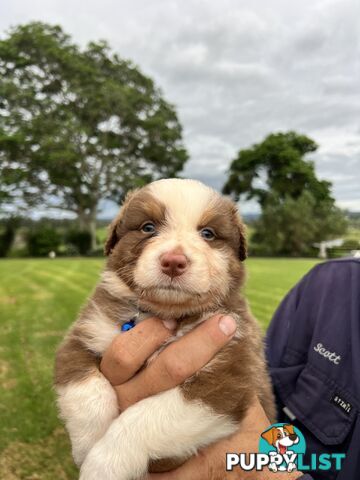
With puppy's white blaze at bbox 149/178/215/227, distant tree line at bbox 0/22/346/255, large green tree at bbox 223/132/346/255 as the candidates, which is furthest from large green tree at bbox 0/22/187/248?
puppy's white blaze at bbox 149/178/215/227

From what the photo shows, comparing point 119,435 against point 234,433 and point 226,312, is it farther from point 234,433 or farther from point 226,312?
point 226,312

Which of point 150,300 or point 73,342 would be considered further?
point 73,342

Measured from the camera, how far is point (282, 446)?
2.89 metres

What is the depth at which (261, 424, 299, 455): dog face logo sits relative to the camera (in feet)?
9.48

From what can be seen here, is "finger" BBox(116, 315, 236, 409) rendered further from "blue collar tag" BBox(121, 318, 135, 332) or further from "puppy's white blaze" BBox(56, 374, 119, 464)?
"blue collar tag" BBox(121, 318, 135, 332)

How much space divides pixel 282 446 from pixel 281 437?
0.19 ft

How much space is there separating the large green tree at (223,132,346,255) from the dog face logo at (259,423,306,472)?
1045cm

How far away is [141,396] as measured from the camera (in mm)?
2838

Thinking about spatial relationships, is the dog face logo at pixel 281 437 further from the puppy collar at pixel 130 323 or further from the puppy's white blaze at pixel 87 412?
the puppy collar at pixel 130 323

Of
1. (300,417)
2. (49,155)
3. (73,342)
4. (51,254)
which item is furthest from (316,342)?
(49,155)

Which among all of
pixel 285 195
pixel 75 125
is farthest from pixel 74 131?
pixel 285 195

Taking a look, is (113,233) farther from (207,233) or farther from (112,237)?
(207,233)

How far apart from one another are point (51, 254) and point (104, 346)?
3390 cm

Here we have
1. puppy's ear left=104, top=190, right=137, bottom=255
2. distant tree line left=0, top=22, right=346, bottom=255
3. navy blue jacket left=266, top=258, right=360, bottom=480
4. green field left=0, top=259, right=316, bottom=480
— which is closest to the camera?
navy blue jacket left=266, top=258, right=360, bottom=480
